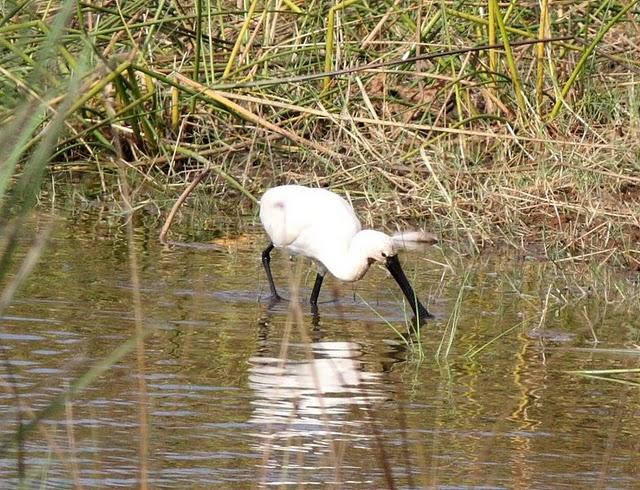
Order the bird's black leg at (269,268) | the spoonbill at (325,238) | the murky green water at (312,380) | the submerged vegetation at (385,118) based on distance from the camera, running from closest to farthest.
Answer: the murky green water at (312,380) < the spoonbill at (325,238) < the bird's black leg at (269,268) < the submerged vegetation at (385,118)

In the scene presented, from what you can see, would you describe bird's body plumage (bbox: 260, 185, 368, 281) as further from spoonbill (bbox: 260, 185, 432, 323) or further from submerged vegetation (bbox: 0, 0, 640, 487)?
submerged vegetation (bbox: 0, 0, 640, 487)

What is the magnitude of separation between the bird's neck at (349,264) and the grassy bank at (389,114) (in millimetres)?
1647

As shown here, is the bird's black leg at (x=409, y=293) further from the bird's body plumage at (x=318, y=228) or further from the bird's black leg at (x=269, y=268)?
the bird's black leg at (x=269, y=268)

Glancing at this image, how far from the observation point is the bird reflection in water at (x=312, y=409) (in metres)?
4.54

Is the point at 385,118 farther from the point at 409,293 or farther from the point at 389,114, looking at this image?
the point at 409,293

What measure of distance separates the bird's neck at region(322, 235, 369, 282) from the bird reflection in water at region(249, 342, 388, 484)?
848 mm

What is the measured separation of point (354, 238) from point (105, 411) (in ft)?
8.73

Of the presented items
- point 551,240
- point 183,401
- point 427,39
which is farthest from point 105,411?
point 427,39

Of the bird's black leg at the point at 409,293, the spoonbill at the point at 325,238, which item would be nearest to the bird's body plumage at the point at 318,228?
the spoonbill at the point at 325,238

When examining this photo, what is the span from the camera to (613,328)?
7051mm

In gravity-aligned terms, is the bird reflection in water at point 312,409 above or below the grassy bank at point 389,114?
below

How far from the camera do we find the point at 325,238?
766 centimetres

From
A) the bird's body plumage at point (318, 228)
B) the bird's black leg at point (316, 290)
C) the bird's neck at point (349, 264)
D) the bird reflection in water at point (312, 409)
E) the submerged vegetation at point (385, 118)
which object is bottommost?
the bird reflection in water at point (312, 409)

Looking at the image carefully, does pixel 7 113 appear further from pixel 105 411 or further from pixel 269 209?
pixel 269 209
